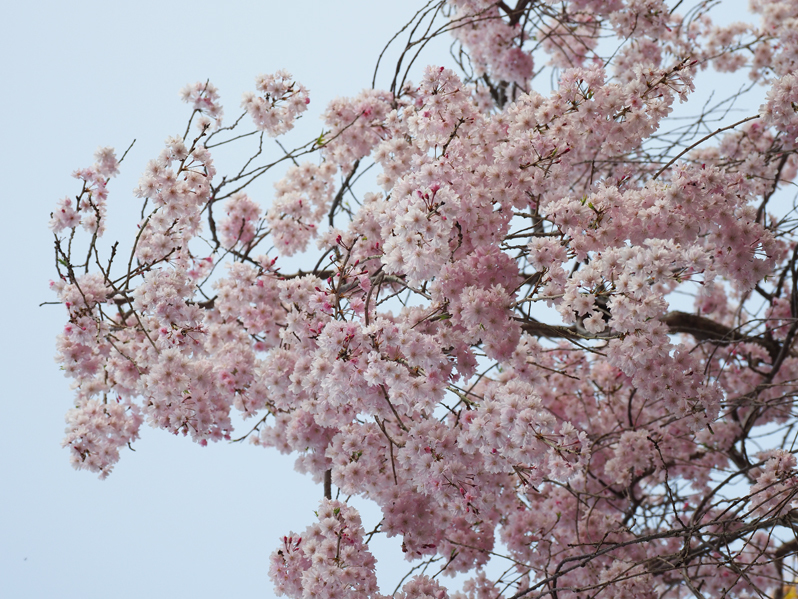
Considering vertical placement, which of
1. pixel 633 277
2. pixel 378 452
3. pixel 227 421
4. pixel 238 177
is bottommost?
pixel 633 277

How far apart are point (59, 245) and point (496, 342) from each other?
143 centimetres

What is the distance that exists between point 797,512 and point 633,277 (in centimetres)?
117

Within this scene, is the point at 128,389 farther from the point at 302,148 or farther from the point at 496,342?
the point at 496,342

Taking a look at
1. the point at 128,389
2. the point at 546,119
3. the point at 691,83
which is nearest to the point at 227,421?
the point at 128,389

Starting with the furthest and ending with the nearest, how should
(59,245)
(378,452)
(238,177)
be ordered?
(238,177) → (378,452) → (59,245)

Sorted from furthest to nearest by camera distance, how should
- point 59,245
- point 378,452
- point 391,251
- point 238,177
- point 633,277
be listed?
1. point 238,177
2. point 378,452
3. point 59,245
4. point 391,251
5. point 633,277

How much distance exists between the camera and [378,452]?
271 centimetres

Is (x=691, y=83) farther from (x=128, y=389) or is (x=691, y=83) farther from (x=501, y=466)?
(x=128, y=389)

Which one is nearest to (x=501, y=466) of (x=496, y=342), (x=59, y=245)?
(x=496, y=342)

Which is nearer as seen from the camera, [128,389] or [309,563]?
[309,563]

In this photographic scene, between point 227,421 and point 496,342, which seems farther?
point 227,421

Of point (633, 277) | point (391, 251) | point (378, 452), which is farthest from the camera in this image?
point (378, 452)

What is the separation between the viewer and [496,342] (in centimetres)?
224

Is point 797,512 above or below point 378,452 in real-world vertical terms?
below
